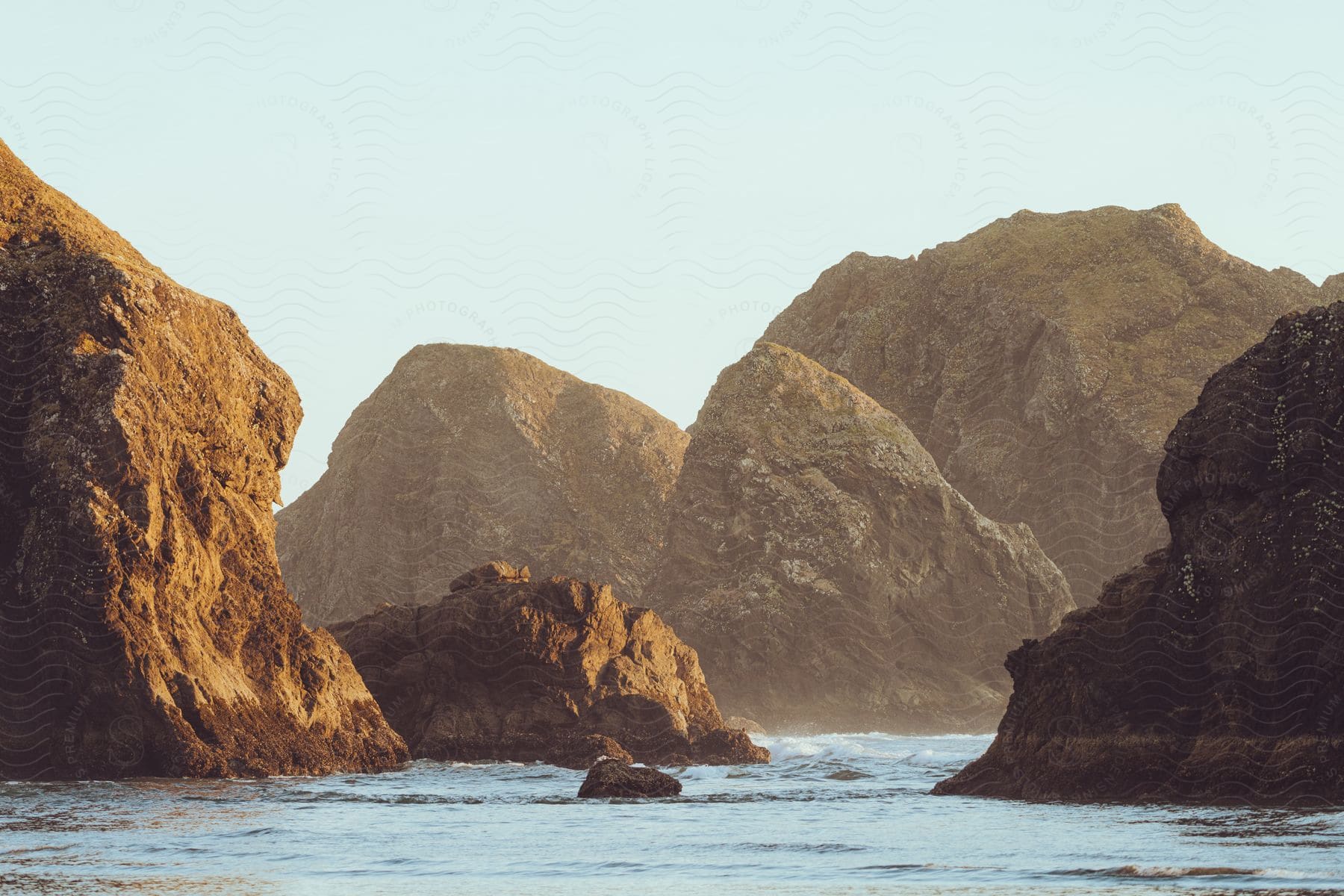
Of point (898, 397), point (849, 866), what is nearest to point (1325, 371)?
point (849, 866)

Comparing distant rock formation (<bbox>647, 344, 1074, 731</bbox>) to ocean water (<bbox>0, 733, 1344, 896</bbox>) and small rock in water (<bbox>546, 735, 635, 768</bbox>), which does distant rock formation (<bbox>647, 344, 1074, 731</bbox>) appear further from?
ocean water (<bbox>0, 733, 1344, 896</bbox>)

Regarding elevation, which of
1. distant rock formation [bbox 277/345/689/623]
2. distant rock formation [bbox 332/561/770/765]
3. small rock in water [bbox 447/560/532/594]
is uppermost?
distant rock formation [bbox 277/345/689/623]

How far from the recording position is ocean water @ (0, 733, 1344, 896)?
1716cm

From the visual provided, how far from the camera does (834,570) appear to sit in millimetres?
99750

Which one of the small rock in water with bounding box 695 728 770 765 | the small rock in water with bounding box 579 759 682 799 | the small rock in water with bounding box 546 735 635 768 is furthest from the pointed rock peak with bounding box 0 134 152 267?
the small rock in water with bounding box 695 728 770 765

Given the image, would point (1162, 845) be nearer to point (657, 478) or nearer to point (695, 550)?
point (695, 550)

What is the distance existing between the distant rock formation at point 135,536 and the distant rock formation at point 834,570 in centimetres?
5395

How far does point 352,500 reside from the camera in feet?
485

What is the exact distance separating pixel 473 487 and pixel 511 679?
314 ft

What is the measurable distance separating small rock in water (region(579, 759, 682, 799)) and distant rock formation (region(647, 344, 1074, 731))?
58.4m

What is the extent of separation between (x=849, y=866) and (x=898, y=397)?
124 m

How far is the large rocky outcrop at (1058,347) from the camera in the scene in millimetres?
119375

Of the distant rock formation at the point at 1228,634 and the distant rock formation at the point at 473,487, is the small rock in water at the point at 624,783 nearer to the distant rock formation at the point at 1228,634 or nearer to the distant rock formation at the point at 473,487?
the distant rock formation at the point at 1228,634

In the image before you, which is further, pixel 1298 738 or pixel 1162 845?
pixel 1298 738
